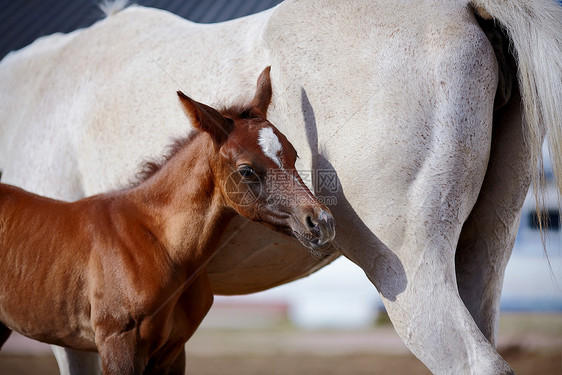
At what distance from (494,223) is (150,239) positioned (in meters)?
1.41

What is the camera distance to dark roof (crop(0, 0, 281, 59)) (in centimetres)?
530

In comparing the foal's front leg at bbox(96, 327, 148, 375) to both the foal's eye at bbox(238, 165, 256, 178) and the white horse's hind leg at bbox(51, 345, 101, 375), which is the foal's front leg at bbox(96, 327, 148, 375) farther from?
the white horse's hind leg at bbox(51, 345, 101, 375)

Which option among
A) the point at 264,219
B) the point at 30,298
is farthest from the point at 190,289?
the point at 30,298

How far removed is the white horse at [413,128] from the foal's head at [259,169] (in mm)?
144

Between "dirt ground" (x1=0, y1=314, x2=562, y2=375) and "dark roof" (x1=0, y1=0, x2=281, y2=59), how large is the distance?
3.07m

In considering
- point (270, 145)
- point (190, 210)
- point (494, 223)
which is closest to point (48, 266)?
point (190, 210)

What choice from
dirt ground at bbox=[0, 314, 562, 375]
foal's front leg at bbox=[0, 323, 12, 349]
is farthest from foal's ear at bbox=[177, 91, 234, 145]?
dirt ground at bbox=[0, 314, 562, 375]

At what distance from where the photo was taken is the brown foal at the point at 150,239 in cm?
241

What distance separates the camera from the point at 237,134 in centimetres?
247

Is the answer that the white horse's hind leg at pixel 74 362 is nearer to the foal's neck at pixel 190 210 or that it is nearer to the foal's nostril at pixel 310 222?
the foal's neck at pixel 190 210

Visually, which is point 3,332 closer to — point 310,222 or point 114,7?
point 310,222

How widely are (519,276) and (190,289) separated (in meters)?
5.98

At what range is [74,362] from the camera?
3365mm

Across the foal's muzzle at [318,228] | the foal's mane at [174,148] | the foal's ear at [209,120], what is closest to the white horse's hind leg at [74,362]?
the foal's mane at [174,148]
